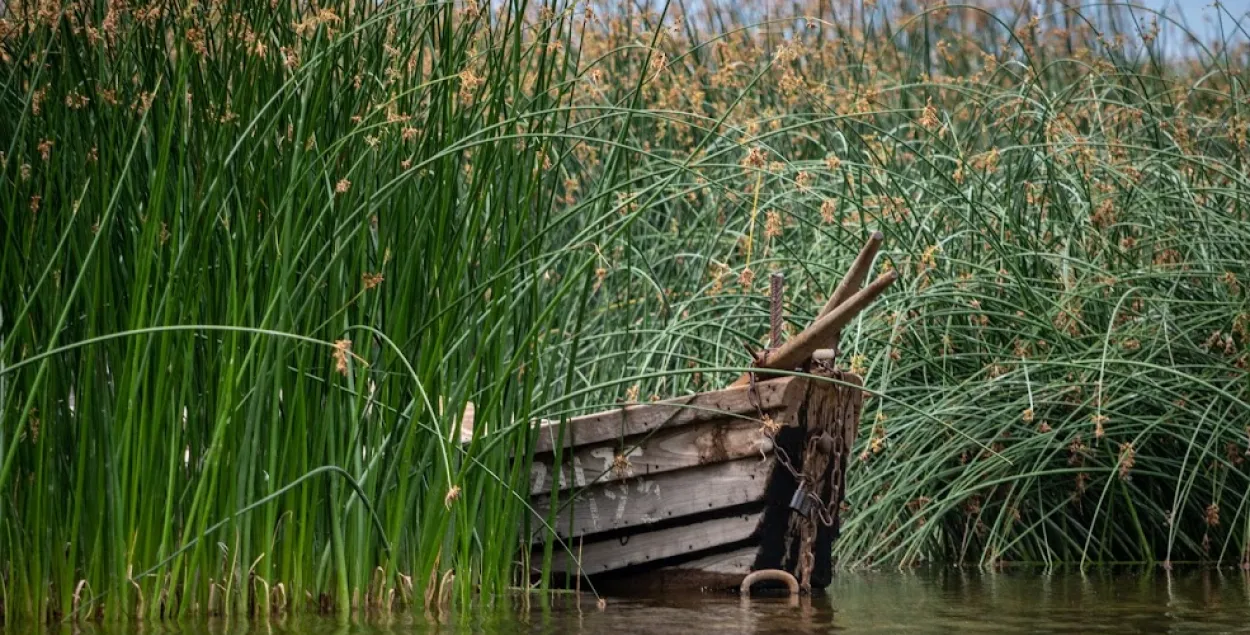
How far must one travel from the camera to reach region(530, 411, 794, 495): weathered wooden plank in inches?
211

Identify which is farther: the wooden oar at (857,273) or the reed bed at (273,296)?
the wooden oar at (857,273)

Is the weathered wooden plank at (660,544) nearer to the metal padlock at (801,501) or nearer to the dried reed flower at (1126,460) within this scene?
the metal padlock at (801,501)

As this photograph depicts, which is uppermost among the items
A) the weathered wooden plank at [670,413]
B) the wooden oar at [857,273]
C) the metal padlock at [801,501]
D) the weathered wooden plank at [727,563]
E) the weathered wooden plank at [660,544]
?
the wooden oar at [857,273]

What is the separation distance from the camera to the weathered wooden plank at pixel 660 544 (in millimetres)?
5523

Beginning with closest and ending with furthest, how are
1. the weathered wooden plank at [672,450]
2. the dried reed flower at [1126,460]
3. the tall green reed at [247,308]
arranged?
the tall green reed at [247,308], the weathered wooden plank at [672,450], the dried reed flower at [1126,460]

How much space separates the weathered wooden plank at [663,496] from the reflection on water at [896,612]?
0.92 feet

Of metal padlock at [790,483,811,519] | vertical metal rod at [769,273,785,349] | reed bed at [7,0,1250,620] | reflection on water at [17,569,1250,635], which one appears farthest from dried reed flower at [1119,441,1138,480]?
reed bed at [7,0,1250,620]

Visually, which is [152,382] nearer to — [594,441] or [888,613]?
[594,441]

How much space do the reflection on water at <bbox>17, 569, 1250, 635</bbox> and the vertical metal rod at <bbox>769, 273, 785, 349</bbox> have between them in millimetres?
869

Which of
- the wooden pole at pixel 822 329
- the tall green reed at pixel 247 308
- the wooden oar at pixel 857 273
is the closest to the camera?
the tall green reed at pixel 247 308

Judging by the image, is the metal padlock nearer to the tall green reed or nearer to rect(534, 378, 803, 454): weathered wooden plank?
rect(534, 378, 803, 454): weathered wooden plank

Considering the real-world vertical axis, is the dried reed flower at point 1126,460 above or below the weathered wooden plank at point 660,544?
above

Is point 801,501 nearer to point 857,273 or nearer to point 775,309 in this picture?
point 775,309

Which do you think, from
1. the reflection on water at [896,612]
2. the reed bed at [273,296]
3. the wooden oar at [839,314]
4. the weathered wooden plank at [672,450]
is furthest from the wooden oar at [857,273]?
the reflection on water at [896,612]
